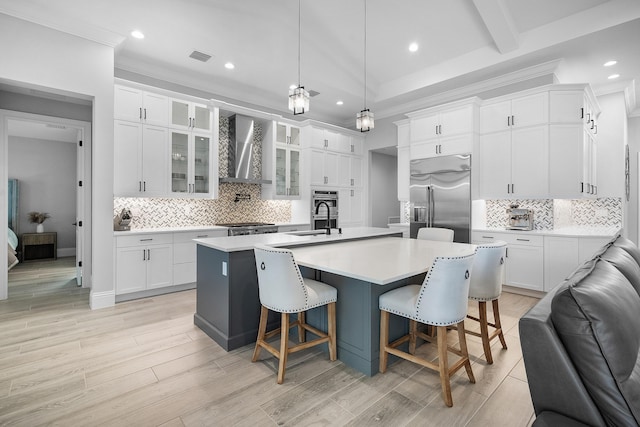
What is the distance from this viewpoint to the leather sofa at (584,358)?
0.98 metres

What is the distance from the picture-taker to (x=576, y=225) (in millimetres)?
5352

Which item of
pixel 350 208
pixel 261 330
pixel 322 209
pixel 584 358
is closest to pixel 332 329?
pixel 261 330

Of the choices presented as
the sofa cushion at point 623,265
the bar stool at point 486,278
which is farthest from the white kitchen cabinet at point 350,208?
the sofa cushion at point 623,265

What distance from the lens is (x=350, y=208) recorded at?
22.7 ft

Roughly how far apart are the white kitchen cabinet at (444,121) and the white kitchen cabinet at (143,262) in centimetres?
431

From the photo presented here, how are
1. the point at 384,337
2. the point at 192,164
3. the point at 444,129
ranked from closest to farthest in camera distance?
the point at 384,337
the point at 192,164
the point at 444,129

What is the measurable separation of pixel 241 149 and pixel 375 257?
12.1 feet

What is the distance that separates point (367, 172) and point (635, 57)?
14.6 ft

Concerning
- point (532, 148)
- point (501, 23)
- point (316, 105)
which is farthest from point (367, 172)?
point (501, 23)

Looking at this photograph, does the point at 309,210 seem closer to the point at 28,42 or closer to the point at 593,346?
the point at 28,42

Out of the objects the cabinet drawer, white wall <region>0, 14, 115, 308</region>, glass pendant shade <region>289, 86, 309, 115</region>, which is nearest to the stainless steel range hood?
the cabinet drawer

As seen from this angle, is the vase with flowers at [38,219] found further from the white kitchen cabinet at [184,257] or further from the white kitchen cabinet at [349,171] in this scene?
the white kitchen cabinet at [349,171]

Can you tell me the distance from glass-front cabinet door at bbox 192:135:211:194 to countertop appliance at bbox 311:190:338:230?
2.00 metres

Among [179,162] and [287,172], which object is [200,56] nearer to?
[179,162]
